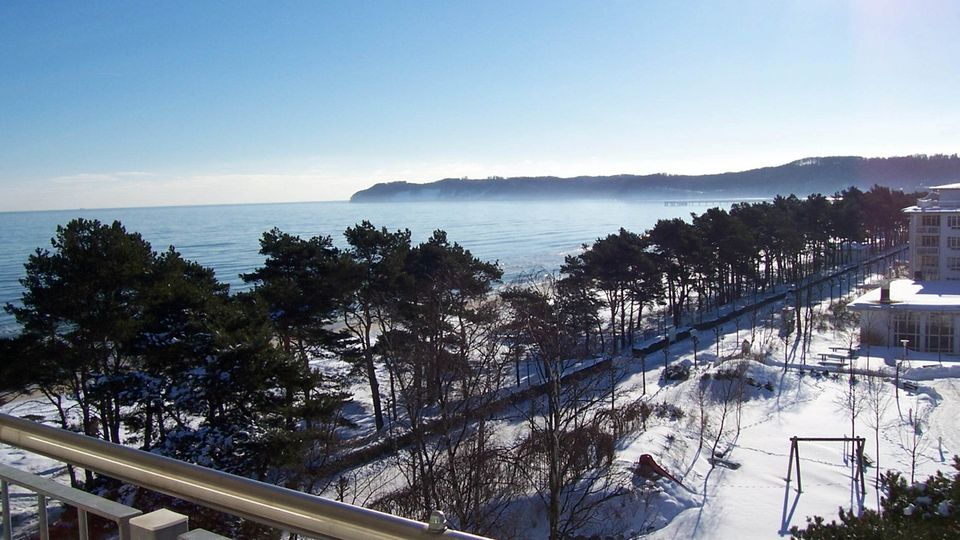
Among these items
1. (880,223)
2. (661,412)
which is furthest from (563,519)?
(880,223)

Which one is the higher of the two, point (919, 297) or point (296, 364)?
point (296, 364)

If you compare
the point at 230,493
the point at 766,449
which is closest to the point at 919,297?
the point at 766,449

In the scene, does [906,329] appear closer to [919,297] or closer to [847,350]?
[919,297]

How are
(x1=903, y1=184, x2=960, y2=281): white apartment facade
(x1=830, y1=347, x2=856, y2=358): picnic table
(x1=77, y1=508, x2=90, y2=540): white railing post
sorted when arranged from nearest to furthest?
(x1=77, y1=508, x2=90, y2=540): white railing post
(x1=830, y1=347, x2=856, y2=358): picnic table
(x1=903, y1=184, x2=960, y2=281): white apartment facade

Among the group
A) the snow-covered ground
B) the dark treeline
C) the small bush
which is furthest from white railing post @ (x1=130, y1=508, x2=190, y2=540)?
the small bush

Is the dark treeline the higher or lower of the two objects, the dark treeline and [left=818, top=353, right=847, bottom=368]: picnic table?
the higher

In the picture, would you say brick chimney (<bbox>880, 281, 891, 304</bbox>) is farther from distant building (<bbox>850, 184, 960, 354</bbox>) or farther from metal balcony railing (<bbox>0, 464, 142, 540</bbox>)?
metal balcony railing (<bbox>0, 464, 142, 540</bbox>)

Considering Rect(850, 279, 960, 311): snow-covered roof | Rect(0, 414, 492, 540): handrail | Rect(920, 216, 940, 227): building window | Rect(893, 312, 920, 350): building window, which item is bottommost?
Rect(893, 312, 920, 350): building window
